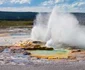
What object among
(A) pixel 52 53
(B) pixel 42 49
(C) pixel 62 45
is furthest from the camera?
(C) pixel 62 45

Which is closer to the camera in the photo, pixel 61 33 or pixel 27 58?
pixel 27 58

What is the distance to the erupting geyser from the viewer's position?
31750 mm

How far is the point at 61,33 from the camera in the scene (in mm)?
34562

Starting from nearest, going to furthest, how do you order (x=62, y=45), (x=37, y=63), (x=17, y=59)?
(x=37, y=63), (x=17, y=59), (x=62, y=45)

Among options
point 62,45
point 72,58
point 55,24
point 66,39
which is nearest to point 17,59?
point 72,58

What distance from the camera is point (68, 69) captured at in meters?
18.7

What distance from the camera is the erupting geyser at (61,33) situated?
3175cm

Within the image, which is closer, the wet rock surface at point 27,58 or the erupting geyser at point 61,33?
the wet rock surface at point 27,58

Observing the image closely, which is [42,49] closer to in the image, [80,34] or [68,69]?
[80,34]

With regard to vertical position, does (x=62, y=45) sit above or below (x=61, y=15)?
below

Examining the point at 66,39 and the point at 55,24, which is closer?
the point at 66,39

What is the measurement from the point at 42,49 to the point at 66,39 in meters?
5.49

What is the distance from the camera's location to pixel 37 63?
2114 cm

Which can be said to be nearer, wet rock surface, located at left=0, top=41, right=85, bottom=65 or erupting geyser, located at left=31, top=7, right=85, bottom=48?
wet rock surface, located at left=0, top=41, right=85, bottom=65
